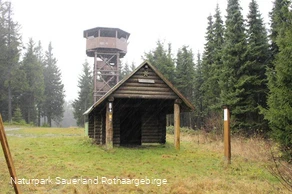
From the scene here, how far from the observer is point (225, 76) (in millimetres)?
24797

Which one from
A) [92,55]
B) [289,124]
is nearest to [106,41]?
[92,55]

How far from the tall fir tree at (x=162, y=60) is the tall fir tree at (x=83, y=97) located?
16.0 metres

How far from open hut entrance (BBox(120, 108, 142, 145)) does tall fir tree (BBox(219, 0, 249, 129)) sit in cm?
884

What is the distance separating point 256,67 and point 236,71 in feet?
5.55

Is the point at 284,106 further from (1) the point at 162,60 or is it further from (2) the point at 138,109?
(1) the point at 162,60

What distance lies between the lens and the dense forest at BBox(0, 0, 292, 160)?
11.9 metres

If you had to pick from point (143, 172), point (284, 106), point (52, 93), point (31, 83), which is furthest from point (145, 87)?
point (52, 93)

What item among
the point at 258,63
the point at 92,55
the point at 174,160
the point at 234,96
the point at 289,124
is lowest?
the point at 174,160

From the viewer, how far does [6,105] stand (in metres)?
45.4

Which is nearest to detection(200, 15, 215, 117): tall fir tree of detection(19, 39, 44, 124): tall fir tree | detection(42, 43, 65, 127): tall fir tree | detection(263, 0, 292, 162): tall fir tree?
detection(263, 0, 292, 162): tall fir tree

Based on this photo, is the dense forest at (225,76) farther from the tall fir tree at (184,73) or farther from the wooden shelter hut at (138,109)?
the wooden shelter hut at (138,109)

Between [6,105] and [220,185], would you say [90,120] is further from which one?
[6,105]

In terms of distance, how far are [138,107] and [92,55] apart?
1713 centimetres

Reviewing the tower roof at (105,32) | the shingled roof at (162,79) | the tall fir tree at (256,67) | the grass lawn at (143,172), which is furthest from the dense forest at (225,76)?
the tower roof at (105,32)
